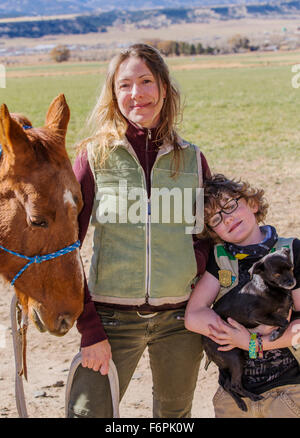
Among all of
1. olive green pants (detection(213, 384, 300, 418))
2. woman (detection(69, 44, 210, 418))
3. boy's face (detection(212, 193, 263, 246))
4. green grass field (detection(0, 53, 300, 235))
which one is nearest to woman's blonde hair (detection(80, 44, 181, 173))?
woman (detection(69, 44, 210, 418))

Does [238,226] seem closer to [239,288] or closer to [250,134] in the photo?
[239,288]

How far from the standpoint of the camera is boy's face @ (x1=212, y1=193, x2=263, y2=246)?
2.84m

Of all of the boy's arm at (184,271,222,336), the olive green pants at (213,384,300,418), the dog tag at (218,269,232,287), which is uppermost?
the dog tag at (218,269,232,287)

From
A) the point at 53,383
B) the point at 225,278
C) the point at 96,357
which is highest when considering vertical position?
the point at 225,278

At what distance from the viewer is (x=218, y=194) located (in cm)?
282

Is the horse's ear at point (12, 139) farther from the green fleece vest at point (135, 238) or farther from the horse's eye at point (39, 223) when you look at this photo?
the green fleece vest at point (135, 238)

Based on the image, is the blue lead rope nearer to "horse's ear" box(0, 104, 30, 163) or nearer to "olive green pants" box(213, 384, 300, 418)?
"horse's ear" box(0, 104, 30, 163)

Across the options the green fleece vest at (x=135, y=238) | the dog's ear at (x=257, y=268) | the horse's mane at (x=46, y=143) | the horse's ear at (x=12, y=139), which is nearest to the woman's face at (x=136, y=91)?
the green fleece vest at (x=135, y=238)

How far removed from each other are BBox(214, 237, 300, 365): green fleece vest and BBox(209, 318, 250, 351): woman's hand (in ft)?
0.61

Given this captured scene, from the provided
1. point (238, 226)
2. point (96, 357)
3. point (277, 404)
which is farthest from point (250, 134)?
point (96, 357)

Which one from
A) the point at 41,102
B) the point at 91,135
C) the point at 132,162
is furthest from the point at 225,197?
the point at 41,102

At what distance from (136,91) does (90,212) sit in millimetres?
694

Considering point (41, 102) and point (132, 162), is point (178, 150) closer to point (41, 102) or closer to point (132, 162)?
point (132, 162)

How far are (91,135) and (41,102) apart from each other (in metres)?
35.5
